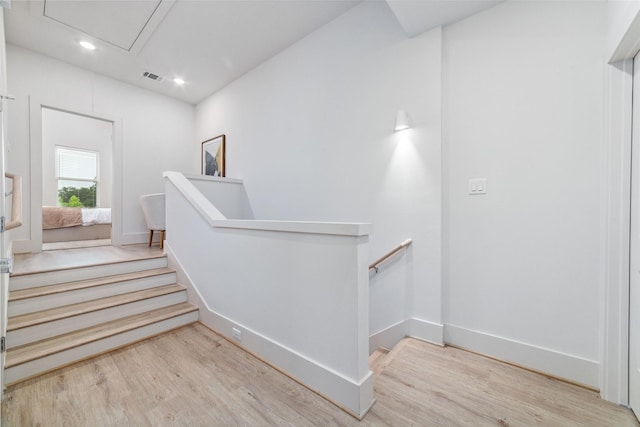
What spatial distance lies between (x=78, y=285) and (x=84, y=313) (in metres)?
0.38

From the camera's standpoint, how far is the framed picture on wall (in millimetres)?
4516

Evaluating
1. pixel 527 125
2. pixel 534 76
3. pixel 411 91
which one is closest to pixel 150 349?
pixel 411 91

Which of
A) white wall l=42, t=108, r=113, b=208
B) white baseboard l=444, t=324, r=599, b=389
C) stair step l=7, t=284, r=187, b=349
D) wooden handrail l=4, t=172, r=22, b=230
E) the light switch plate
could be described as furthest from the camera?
white wall l=42, t=108, r=113, b=208

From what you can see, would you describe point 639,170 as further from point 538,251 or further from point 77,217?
point 77,217

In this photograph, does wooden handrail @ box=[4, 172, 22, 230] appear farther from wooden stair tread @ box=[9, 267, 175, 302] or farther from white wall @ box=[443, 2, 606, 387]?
white wall @ box=[443, 2, 606, 387]

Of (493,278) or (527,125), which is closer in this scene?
(527,125)

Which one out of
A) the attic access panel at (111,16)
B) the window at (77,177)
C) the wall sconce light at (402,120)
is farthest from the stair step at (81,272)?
the window at (77,177)

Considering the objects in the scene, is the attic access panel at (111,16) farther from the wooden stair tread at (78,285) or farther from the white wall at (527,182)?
the white wall at (527,182)

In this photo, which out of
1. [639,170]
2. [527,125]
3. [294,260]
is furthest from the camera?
[527,125]

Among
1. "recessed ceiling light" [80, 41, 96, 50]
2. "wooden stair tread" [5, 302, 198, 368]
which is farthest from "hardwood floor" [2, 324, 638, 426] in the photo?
"recessed ceiling light" [80, 41, 96, 50]

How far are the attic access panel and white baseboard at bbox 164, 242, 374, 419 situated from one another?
311cm

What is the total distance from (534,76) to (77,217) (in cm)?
682

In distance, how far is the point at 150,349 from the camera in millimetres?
2145

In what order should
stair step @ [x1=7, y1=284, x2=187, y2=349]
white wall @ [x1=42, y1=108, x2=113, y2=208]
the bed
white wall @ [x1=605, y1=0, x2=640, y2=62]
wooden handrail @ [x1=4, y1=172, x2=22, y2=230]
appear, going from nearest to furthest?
1. white wall @ [x1=605, y1=0, x2=640, y2=62]
2. wooden handrail @ [x1=4, y1=172, x2=22, y2=230]
3. stair step @ [x1=7, y1=284, x2=187, y2=349]
4. the bed
5. white wall @ [x1=42, y1=108, x2=113, y2=208]
